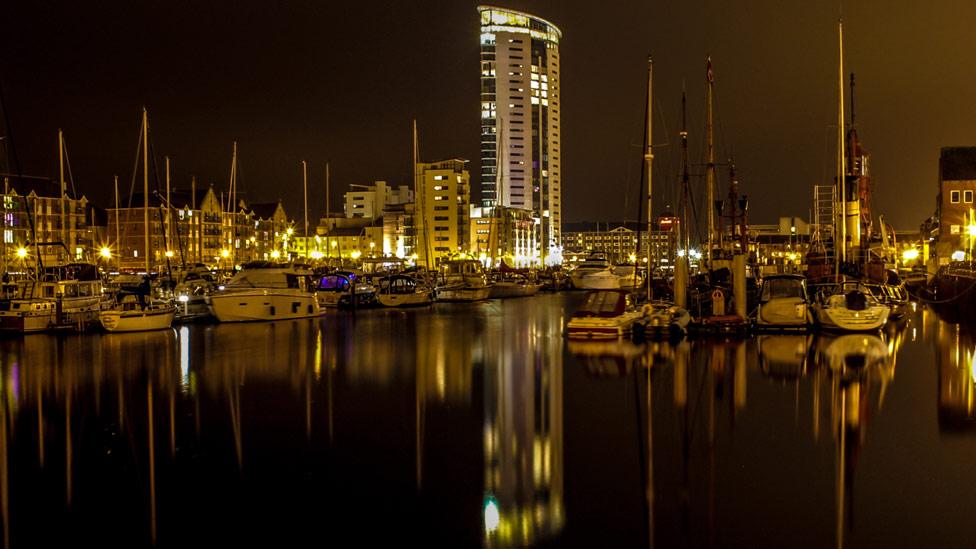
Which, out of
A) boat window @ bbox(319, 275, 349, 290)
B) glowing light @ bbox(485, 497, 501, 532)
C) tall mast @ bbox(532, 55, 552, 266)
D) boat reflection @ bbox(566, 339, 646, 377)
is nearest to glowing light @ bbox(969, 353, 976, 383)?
boat reflection @ bbox(566, 339, 646, 377)

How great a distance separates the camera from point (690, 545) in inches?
312

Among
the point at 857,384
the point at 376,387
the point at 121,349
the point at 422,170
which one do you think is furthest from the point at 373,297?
the point at 422,170

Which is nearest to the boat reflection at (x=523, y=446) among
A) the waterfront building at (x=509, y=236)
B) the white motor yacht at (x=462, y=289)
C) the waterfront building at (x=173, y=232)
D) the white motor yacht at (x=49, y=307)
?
the white motor yacht at (x=49, y=307)

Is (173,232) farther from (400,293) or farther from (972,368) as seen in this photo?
(972,368)

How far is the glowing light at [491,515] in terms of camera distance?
8.46 metres

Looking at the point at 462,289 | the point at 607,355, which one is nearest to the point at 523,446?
the point at 607,355

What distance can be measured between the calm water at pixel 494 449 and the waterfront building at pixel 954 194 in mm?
52188

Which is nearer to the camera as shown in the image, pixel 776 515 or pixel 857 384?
pixel 776 515

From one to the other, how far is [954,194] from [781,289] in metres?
47.4

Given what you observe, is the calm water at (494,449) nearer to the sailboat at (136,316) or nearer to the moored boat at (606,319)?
the moored boat at (606,319)

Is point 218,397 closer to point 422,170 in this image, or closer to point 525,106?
point 422,170

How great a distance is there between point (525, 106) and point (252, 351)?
473ft

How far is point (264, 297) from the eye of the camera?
3553 cm

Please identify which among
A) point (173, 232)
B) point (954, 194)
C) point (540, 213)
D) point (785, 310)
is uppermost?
point (540, 213)
